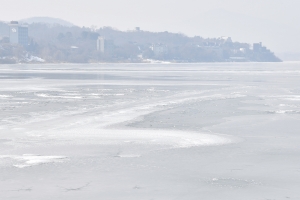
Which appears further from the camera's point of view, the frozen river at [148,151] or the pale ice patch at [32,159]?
the pale ice patch at [32,159]

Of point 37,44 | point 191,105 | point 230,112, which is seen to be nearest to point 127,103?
point 191,105

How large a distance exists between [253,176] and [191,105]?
13.5m

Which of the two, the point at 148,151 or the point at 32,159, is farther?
the point at 148,151

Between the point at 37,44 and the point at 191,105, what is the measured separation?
167973mm

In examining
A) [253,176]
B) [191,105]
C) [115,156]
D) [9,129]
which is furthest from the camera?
[191,105]

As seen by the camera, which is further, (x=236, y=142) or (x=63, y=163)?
(x=236, y=142)

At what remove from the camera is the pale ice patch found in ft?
36.7

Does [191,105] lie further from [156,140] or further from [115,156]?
[115,156]

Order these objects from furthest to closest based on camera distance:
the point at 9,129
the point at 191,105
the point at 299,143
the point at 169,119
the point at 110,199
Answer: the point at 191,105 → the point at 169,119 → the point at 9,129 → the point at 299,143 → the point at 110,199

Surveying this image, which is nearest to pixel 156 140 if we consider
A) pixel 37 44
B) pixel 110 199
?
pixel 110 199

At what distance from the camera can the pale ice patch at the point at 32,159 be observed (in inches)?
441

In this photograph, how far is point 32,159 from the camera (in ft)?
38.3

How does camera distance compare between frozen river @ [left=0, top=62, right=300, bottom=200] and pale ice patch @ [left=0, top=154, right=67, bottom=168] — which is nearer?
frozen river @ [left=0, top=62, right=300, bottom=200]

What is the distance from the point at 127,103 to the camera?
24.0m
